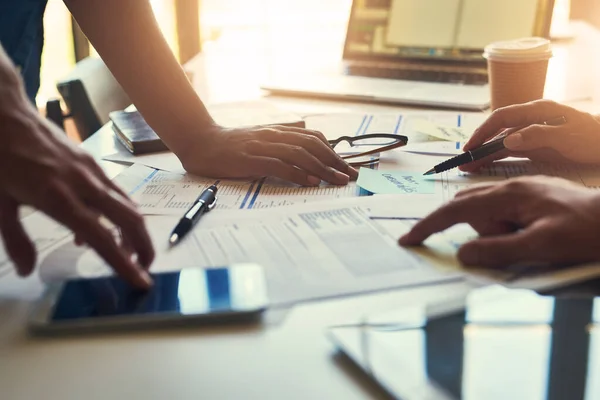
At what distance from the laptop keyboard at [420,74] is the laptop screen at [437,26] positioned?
0.12 ft

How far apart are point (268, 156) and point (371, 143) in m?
0.23

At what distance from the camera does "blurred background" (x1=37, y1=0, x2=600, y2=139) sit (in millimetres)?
1982

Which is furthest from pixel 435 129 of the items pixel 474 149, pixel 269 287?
pixel 269 287

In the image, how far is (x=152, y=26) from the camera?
3.52 feet

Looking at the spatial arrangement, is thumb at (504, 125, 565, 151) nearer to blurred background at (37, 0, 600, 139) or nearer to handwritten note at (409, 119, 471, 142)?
handwritten note at (409, 119, 471, 142)

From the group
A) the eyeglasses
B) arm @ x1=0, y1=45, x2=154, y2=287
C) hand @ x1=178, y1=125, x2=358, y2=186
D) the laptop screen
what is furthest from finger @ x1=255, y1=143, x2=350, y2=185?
the laptop screen

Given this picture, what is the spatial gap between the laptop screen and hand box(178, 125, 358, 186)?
693 mm

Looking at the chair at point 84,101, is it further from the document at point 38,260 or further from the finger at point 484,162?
the finger at point 484,162

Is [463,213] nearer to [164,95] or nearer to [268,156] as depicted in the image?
[268,156]

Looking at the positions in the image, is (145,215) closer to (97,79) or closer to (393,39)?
(97,79)

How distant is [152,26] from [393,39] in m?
0.74

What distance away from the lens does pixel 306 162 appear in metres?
0.94

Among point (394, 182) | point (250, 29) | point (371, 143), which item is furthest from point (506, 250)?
point (250, 29)

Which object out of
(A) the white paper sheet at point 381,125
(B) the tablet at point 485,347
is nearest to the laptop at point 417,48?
(A) the white paper sheet at point 381,125
